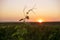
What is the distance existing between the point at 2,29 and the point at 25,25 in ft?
1.21

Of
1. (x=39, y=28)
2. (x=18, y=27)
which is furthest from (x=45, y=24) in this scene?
(x=18, y=27)

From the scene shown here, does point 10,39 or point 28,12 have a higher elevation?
point 28,12

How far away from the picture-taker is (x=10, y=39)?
12.5 feet

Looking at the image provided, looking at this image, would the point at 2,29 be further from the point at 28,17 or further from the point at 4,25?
the point at 28,17

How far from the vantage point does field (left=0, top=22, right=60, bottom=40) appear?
12.3 feet

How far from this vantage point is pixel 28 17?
3818mm

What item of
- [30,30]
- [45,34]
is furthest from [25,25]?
[45,34]

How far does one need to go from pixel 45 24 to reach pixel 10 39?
2.01ft

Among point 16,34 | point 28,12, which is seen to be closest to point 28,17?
point 28,12

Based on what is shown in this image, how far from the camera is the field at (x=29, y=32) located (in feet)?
12.3

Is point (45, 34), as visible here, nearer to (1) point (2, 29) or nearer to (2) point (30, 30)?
(2) point (30, 30)

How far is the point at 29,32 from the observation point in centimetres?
378

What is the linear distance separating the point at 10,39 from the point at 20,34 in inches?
7.3

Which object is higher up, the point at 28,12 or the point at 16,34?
the point at 28,12
